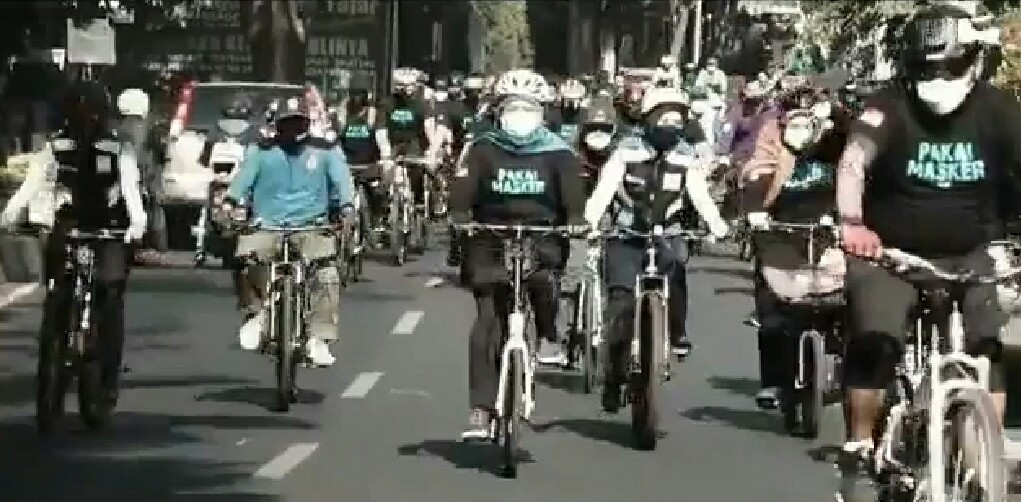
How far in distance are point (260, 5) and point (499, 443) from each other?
36119 millimetres

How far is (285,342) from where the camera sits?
48.3 ft

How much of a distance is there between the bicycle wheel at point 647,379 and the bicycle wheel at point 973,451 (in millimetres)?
5039

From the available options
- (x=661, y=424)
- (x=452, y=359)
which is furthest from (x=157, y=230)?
(x=661, y=424)

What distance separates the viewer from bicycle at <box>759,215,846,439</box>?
13.6 meters

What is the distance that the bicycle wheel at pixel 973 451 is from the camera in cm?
762

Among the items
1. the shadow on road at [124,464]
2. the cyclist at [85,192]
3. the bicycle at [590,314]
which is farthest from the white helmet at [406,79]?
the cyclist at [85,192]

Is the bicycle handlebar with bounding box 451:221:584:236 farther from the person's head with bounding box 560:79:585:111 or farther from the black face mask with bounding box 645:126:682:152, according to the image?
the person's head with bounding box 560:79:585:111

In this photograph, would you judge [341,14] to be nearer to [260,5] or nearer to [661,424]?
[260,5]

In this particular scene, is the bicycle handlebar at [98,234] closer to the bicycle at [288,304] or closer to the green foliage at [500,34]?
the bicycle at [288,304]

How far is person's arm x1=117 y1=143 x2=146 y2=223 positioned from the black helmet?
13655 mm

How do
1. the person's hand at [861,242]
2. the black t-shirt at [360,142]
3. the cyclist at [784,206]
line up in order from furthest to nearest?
the black t-shirt at [360,142] < the cyclist at [784,206] < the person's hand at [861,242]

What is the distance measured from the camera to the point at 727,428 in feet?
47.4

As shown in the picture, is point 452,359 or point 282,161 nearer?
point 282,161

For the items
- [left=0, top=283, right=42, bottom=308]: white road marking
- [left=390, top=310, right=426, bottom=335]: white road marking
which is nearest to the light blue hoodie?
[left=390, top=310, right=426, bottom=335]: white road marking
